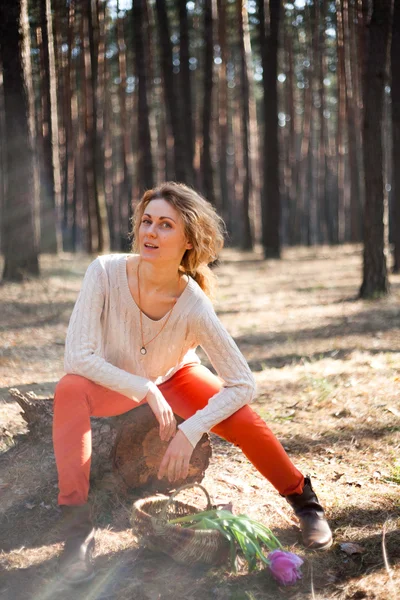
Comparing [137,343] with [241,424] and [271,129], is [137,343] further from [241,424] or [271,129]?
[271,129]

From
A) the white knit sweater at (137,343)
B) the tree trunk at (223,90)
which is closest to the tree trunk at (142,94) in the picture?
the tree trunk at (223,90)

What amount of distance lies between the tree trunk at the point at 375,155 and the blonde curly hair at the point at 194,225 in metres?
6.50

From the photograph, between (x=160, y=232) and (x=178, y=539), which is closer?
(x=178, y=539)

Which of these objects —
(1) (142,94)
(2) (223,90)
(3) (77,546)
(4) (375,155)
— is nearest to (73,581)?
(3) (77,546)

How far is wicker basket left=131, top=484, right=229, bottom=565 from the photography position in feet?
8.91

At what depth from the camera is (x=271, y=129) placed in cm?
1598

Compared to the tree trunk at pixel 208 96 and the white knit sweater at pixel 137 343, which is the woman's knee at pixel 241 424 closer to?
the white knit sweater at pixel 137 343

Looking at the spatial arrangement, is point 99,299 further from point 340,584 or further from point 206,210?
point 340,584

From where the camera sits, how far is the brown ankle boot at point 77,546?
2660mm

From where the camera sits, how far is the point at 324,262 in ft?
57.0

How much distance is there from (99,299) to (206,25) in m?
13.4

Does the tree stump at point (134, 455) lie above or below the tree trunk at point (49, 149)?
below

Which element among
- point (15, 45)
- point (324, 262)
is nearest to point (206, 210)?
point (15, 45)

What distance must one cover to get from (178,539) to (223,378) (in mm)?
791
